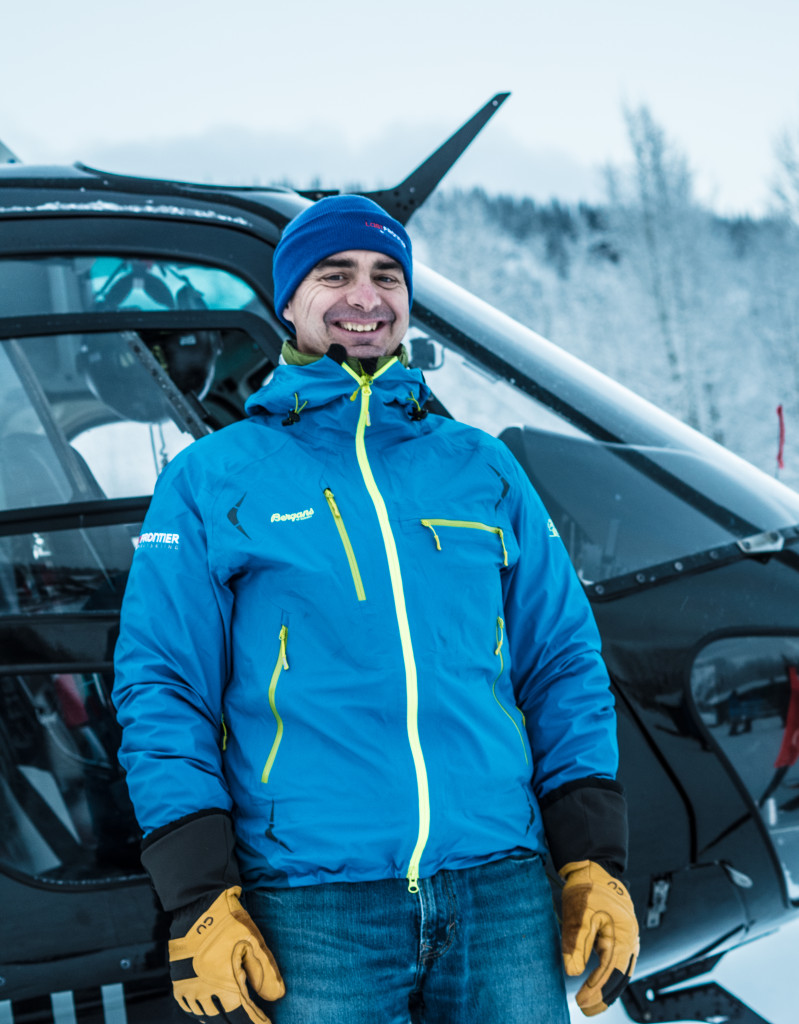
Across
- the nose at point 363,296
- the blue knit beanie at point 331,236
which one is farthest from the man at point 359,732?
the blue knit beanie at point 331,236

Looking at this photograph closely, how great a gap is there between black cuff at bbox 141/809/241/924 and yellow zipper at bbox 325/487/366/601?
37 centimetres

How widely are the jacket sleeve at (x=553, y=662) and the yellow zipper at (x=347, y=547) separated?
0.31 meters

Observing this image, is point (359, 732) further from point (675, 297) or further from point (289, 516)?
point (675, 297)

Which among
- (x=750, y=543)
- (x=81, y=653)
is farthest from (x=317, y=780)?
(x=750, y=543)

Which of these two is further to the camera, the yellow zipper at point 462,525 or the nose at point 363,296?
the nose at point 363,296

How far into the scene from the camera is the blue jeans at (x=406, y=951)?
1.16 metres

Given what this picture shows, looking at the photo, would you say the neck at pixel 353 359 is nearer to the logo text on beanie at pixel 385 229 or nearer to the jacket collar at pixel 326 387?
the jacket collar at pixel 326 387

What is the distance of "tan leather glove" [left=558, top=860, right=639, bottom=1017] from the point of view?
4.16ft

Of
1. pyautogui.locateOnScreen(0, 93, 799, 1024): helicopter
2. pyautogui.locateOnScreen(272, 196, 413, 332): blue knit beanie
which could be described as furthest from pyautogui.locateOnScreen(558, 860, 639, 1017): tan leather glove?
pyautogui.locateOnScreen(272, 196, 413, 332): blue knit beanie

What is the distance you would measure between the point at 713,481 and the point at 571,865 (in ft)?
3.19

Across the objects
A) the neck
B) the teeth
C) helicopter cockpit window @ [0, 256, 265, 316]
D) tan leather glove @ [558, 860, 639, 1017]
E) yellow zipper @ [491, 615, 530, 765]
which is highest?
helicopter cockpit window @ [0, 256, 265, 316]

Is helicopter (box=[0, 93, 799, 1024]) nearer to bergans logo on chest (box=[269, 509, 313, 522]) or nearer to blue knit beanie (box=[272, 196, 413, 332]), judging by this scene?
blue knit beanie (box=[272, 196, 413, 332])

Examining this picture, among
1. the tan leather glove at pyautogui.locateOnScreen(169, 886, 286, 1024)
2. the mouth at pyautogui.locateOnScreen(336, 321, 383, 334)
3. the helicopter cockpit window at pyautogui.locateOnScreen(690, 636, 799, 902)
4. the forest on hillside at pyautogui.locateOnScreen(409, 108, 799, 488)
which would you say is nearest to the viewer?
the tan leather glove at pyautogui.locateOnScreen(169, 886, 286, 1024)

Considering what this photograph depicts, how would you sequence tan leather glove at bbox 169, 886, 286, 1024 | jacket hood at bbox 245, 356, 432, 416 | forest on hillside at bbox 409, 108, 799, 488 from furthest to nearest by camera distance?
forest on hillside at bbox 409, 108, 799, 488 < jacket hood at bbox 245, 356, 432, 416 < tan leather glove at bbox 169, 886, 286, 1024
